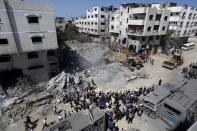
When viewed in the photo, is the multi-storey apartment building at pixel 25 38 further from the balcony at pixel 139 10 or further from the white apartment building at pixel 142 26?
the white apartment building at pixel 142 26

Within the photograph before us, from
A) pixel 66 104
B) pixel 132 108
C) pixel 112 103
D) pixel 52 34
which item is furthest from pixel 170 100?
pixel 52 34

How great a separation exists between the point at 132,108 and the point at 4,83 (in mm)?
19076

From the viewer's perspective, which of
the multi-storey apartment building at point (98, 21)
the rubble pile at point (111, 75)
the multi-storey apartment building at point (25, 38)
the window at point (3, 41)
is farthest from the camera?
the multi-storey apartment building at point (98, 21)

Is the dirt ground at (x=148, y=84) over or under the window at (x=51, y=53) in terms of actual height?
under

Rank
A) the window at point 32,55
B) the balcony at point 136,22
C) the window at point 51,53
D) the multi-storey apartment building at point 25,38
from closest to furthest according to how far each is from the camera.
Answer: the multi-storey apartment building at point 25,38, the window at point 32,55, the window at point 51,53, the balcony at point 136,22

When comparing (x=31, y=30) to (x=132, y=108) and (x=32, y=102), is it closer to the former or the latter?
(x=32, y=102)

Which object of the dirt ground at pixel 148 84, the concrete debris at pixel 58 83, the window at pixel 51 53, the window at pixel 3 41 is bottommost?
the dirt ground at pixel 148 84

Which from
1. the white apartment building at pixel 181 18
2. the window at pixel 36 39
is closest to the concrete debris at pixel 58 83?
the window at pixel 36 39

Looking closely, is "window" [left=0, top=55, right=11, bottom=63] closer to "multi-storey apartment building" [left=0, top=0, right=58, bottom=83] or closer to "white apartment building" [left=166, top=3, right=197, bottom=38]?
"multi-storey apartment building" [left=0, top=0, right=58, bottom=83]

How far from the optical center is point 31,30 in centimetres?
2047

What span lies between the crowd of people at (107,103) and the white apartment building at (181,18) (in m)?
37.4

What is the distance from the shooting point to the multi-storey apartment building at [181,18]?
1784 inches

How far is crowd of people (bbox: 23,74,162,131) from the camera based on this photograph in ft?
48.8

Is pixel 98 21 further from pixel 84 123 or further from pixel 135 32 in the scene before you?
pixel 84 123
